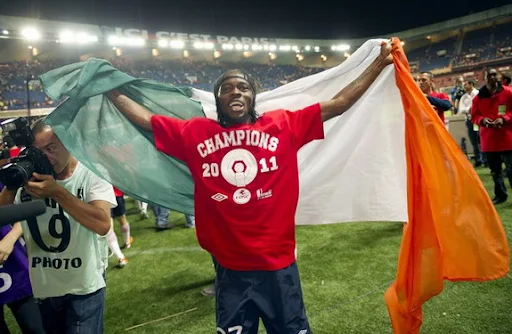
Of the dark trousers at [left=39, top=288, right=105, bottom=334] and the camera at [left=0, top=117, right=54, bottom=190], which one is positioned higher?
the camera at [left=0, top=117, right=54, bottom=190]

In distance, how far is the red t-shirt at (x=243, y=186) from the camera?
6.14 ft

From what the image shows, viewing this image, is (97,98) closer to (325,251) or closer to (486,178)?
(325,251)

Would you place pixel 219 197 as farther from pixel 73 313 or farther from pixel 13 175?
pixel 73 313

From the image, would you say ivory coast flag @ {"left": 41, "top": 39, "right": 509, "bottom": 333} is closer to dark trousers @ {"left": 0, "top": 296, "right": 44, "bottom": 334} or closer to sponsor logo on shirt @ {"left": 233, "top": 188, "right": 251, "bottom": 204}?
sponsor logo on shirt @ {"left": 233, "top": 188, "right": 251, "bottom": 204}

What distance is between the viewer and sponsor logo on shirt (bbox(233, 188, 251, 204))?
1.87 meters

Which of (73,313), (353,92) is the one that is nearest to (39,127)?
(73,313)

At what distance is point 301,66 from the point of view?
3947 centimetres

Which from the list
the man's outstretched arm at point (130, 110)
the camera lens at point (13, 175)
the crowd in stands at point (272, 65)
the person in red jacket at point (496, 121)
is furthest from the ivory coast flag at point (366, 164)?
the crowd in stands at point (272, 65)

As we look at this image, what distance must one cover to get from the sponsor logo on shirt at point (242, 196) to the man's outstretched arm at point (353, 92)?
625mm

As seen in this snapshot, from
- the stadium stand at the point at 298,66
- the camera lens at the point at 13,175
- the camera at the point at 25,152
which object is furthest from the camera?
the stadium stand at the point at 298,66

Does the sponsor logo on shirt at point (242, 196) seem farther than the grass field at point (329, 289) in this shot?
No

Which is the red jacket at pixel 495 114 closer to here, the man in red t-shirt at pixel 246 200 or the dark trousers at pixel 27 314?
the man in red t-shirt at pixel 246 200

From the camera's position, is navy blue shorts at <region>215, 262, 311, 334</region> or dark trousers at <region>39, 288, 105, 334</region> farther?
dark trousers at <region>39, 288, 105, 334</region>

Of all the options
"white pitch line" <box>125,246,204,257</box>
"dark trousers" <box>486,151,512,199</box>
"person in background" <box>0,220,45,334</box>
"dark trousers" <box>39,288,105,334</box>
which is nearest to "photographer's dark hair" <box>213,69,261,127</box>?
"dark trousers" <box>39,288,105,334</box>
